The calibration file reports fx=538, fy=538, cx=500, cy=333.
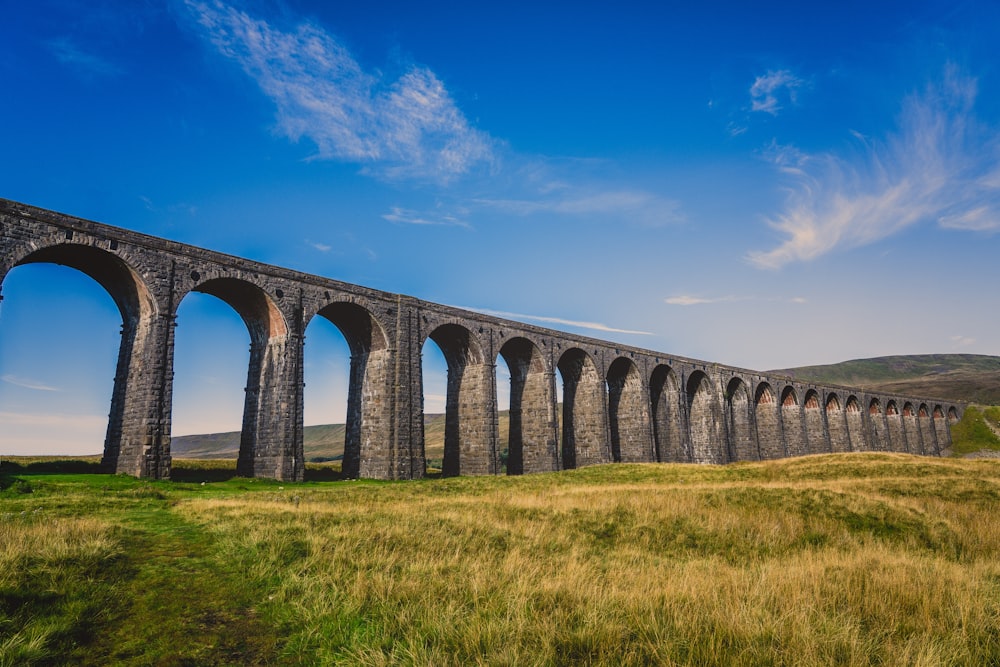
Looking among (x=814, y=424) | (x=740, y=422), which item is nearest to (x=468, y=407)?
(x=740, y=422)

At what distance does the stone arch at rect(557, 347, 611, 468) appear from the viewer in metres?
41.7

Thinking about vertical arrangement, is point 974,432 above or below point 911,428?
below

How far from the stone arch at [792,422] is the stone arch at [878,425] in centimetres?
2015

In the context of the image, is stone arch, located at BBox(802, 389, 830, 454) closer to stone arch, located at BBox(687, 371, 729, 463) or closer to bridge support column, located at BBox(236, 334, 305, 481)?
stone arch, located at BBox(687, 371, 729, 463)

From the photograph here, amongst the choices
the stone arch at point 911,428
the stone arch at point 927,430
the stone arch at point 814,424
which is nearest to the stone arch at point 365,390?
the stone arch at point 814,424

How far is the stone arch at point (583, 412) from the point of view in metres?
41.7

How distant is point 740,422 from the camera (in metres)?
57.1

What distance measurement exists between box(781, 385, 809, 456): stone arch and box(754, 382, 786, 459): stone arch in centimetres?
184

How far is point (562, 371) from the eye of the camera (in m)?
44.6

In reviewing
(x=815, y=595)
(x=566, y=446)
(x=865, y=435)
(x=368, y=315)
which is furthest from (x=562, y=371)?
(x=865, y=435)

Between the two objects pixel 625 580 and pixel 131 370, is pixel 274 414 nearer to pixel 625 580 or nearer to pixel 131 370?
pixel 131 370

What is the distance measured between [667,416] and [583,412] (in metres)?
11.0

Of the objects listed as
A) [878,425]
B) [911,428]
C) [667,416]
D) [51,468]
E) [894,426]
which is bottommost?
[911,428]

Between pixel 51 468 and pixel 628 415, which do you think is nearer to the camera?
pixel 51 468
